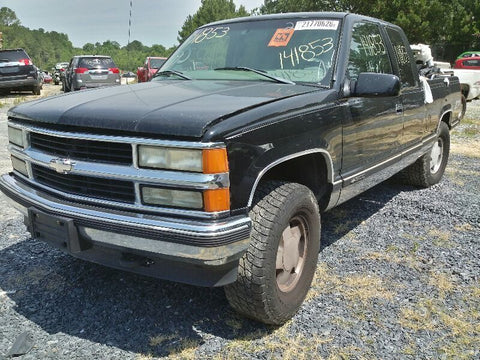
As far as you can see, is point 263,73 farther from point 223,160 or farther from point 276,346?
point 276,346

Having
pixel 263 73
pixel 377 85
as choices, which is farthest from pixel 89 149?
pixel 377 85

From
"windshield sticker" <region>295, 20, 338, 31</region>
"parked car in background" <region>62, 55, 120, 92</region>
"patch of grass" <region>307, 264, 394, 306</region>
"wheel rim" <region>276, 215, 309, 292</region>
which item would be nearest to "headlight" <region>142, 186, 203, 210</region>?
"wheel rim" <region>276, 215, 309, 292</region>

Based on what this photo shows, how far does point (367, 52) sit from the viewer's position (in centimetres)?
Result: 365

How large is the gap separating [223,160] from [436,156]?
4.36 metres

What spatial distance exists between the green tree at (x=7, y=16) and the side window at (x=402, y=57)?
135 metres

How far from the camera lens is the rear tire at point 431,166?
17.3 feet

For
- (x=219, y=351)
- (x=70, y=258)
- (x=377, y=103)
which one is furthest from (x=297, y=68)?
(x=70, y=258)

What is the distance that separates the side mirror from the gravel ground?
4.16 ft

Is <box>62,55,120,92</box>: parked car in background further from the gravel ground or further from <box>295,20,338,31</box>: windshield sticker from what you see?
<box>295,20,338,31</box>: windshield sticker

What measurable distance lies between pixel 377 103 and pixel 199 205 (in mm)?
1975

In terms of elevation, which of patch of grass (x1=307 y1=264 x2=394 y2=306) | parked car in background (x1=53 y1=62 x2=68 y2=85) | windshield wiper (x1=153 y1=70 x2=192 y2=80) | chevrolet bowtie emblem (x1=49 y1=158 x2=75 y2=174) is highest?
windshield wiper (x1=153 y1=70 x2=192 y2=80)

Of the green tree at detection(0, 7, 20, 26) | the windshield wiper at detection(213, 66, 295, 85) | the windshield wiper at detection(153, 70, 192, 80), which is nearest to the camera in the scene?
the windshield wiper at detection(213, 66, 295, 85)

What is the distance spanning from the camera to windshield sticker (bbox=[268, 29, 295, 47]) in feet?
10.9

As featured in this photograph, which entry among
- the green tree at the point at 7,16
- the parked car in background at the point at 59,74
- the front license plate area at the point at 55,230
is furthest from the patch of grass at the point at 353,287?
the green tree at the point at 7,16
